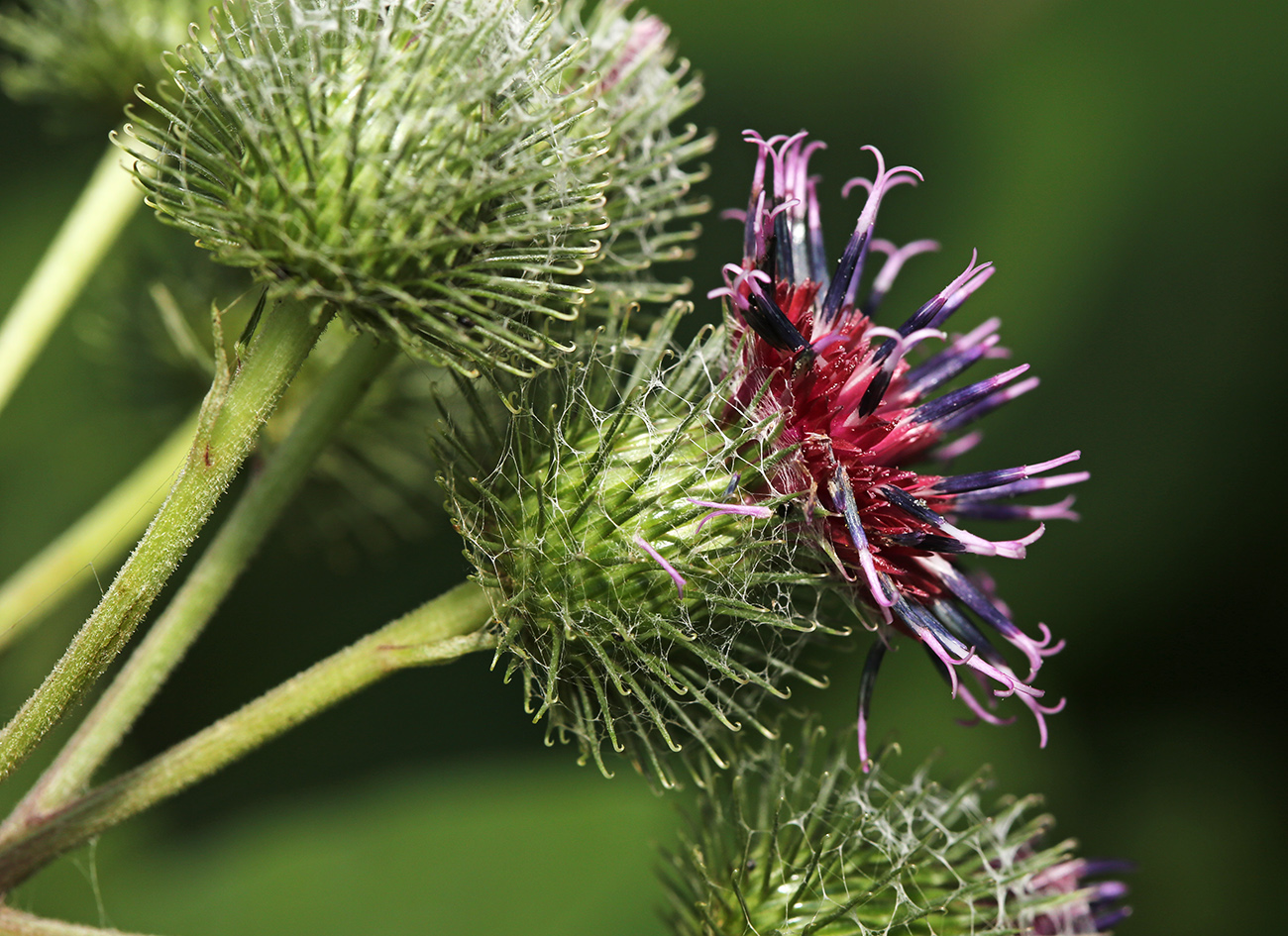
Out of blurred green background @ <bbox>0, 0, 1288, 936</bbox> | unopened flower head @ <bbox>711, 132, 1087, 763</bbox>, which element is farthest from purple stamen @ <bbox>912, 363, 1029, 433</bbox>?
blurred green background @ <bbox>0, 0, 1288, 936</bbox>

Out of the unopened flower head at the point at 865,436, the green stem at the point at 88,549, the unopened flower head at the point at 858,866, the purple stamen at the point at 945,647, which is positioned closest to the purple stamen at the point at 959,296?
the unopened flower head at the point at 865,436

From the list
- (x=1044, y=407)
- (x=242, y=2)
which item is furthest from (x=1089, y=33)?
(x=242, y=2)

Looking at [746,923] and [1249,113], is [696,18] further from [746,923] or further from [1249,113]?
[746,923]

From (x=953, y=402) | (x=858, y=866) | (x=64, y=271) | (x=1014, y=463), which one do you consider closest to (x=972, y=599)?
(x=953, y=402)

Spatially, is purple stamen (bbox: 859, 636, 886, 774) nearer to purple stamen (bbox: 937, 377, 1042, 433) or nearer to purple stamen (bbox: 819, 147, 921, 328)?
purple stamen (bbox: 937, 377, 1042, 433)

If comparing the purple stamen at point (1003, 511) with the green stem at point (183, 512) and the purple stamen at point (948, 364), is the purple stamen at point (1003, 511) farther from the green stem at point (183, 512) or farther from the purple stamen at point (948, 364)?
the green stem at point (183, 512)

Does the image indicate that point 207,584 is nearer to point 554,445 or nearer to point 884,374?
point 554,445

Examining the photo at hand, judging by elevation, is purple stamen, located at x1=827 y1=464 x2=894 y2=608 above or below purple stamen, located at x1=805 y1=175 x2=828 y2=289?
below
